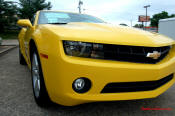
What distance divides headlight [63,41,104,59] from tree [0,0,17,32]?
84.7 ft

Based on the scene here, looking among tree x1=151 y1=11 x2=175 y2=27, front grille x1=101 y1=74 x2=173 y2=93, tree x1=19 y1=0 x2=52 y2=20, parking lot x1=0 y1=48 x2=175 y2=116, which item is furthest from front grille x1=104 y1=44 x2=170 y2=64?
tree x1=151 y1=11 x2=175 y2=27

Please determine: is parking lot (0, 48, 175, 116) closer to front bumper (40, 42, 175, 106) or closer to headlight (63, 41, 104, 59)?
front bumper (40, 42, 175, 106)

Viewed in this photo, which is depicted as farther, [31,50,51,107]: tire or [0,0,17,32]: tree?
[0,0,17,32]: tree

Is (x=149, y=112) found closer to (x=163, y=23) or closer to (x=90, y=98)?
(x=90, y=98)

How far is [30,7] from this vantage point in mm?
30031

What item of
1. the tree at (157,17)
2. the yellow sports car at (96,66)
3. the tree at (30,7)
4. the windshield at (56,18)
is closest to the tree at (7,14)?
the tree at (30,7)

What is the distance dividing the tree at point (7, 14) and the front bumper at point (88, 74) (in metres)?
25.8

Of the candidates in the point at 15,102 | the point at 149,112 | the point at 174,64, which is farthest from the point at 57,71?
the point at 174,64

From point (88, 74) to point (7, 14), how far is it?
27.2 m

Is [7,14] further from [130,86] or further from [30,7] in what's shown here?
[130,86]

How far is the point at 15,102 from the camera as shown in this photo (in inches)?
88.4

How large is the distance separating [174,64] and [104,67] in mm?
1064

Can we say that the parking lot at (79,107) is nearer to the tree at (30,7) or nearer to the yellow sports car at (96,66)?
the yellow sports car at (96,66)

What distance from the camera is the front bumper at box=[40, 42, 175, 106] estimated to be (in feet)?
4.99
